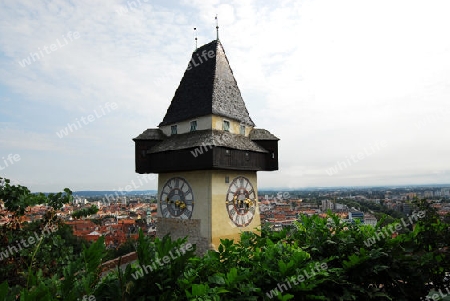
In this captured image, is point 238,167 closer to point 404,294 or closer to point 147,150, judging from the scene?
point 147,150

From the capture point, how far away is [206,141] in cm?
802

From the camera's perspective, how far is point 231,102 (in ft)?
32.4

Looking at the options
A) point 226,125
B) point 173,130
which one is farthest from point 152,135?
point 226,125

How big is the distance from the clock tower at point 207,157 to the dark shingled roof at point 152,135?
32mm

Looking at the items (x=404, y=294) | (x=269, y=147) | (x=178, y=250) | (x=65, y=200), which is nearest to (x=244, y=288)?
(x=178, y=250)

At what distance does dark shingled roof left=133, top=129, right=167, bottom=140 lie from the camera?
962cm

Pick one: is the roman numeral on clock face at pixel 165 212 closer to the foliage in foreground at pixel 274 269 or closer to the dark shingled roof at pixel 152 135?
the dark shingled roof at pixel 152 135

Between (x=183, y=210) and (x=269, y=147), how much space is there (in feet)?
11.7

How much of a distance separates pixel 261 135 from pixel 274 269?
7.71 meters

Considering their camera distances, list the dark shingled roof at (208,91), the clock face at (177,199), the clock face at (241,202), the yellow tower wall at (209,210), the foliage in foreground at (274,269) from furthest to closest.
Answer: the dark shingled roof at (208,91), the clock face at (241,202), the clock face at (177,199), the yellow tower wall at (209,210), the foliage in foreground at (274,269)

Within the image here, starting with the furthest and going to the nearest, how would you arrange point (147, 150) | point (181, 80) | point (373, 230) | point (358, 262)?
point (181, 80) → point (147, 150) → point (373, 230) → point (358, 262)

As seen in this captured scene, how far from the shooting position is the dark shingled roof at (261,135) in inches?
390

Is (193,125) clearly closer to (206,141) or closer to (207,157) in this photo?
(206,141)

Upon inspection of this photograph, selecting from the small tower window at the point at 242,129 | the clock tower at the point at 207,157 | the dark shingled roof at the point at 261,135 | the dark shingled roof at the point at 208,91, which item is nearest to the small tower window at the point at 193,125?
the clock tower at the point at 207,157
